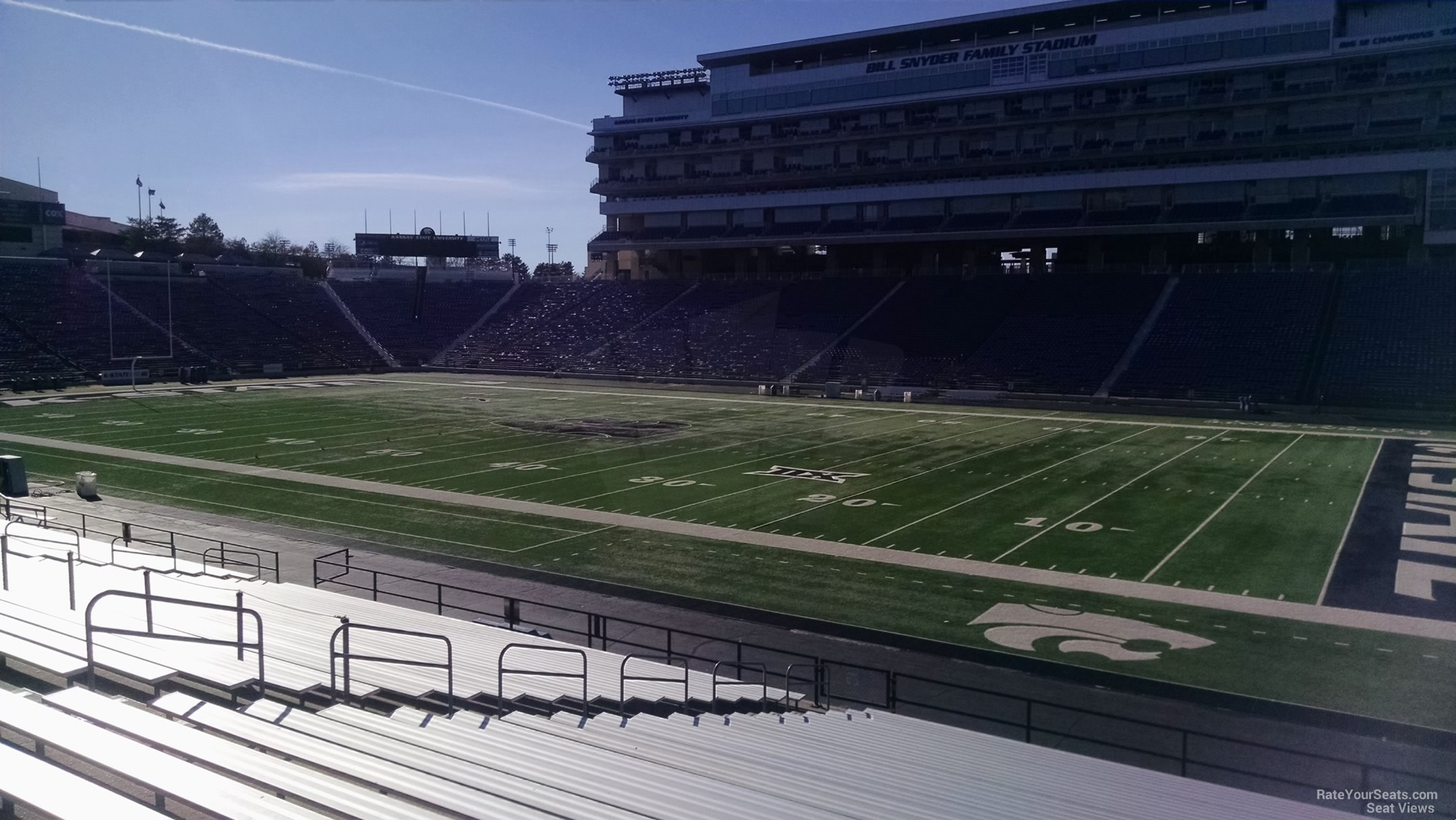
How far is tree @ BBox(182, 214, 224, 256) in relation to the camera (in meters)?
94.8

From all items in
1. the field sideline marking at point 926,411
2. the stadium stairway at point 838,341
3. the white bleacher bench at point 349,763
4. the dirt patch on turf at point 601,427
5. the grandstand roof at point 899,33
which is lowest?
the dirt patch on turf at point 601,427

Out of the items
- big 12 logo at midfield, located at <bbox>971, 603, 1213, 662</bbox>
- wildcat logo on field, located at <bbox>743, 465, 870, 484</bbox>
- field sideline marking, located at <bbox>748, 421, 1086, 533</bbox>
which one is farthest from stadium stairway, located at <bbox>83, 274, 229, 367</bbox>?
big 12 logo at midfield, located at <bbox>971, 603, 1213, 662</bbox>

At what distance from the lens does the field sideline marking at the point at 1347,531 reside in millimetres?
15727

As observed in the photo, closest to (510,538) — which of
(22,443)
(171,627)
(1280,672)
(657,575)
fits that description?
(657,575)

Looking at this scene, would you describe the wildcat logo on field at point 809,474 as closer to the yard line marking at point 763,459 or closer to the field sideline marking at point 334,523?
the yard line marking at point 763,459

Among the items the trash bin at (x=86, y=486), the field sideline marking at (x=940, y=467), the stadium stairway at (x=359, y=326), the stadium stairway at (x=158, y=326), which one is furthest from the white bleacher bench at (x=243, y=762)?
the stadium stairway at (x=359, y=326)

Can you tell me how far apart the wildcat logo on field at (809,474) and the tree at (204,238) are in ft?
266

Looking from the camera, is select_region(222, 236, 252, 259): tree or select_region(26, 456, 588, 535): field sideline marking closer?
select_region(26, 456, 588, 535): field sideline marking

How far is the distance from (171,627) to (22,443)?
92.8 feet

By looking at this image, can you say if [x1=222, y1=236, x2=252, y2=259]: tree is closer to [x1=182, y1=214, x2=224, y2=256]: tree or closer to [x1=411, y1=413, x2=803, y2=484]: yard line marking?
[x1=182, y1=214, x2=224, y2=256]: tree

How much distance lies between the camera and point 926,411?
137 ft

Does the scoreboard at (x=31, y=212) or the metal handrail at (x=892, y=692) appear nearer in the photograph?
the metal handrail at (x=892, y=692)

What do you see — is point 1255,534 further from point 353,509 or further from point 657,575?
point 353,509

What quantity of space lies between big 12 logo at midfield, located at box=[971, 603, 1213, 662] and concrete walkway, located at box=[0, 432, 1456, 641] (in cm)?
141
